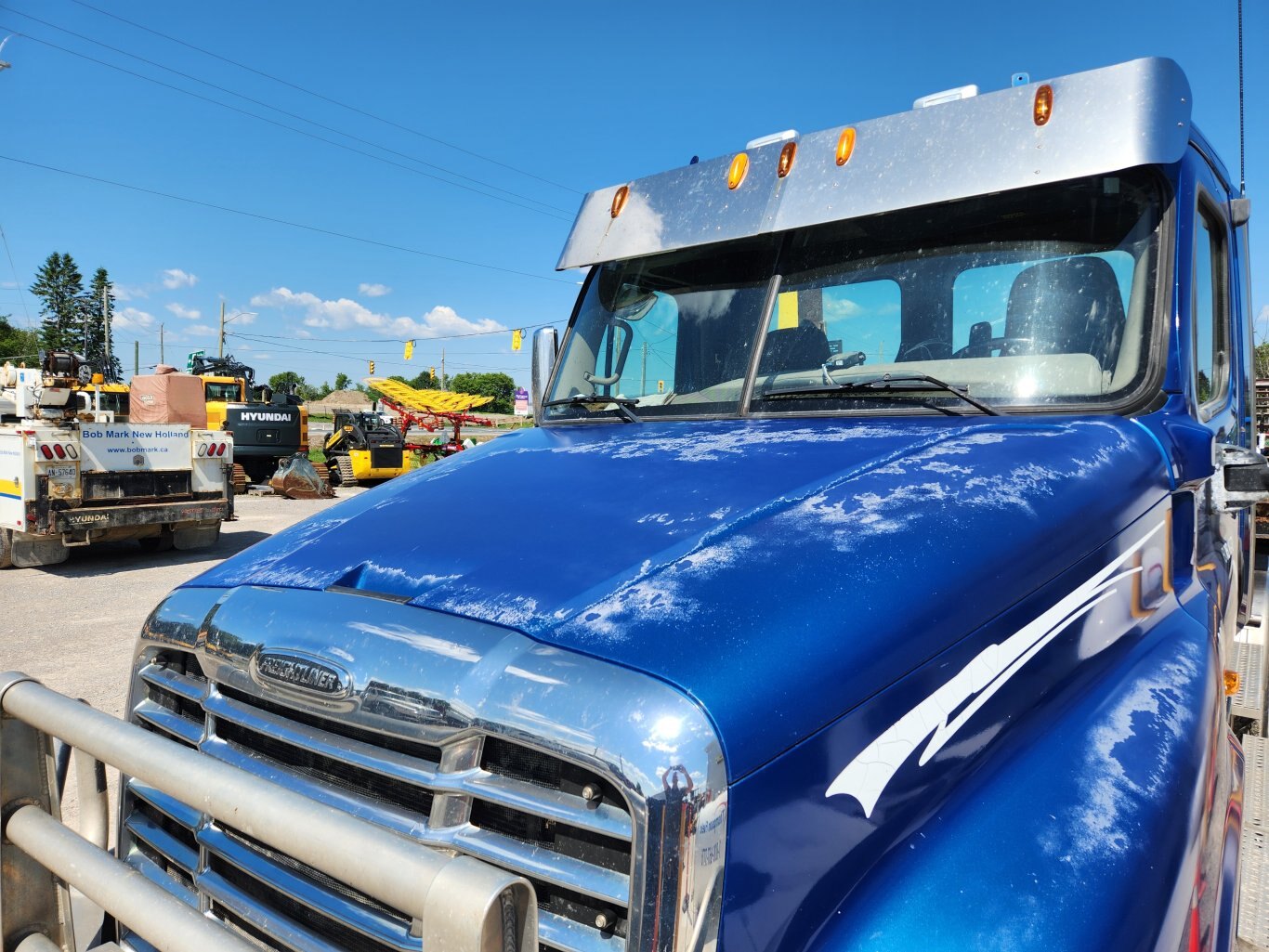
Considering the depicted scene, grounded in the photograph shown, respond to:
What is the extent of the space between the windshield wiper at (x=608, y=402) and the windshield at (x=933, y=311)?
2 centimetres

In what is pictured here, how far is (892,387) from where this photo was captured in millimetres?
2381

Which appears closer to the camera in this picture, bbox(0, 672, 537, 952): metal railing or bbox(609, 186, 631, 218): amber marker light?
bbox(0, 672, 537, 952): metal railing

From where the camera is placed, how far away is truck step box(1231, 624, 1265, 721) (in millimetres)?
3037

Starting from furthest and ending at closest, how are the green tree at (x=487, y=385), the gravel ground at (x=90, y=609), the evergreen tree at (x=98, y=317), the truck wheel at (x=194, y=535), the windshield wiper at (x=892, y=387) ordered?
1. the green tree at (x=487, y=385)
2. the evergreen tree at (x=98, y=317)
3. the truck wheel at (x=194, y=535)
4. the gravel ground at (x=90, y=609)
5. the windshield wiper at (x=892, y=387)

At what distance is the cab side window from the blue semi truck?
62mm

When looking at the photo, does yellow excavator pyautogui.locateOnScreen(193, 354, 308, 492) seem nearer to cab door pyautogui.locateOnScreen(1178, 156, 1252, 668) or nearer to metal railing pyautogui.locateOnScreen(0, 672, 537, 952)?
metal railing pyautogui.locateOnScreen(0, 672, 537, 952)

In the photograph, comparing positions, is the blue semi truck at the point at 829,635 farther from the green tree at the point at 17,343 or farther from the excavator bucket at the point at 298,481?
the green tree at the point at 17,343

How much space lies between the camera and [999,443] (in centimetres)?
192

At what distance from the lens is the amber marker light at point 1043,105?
2422 millimetres

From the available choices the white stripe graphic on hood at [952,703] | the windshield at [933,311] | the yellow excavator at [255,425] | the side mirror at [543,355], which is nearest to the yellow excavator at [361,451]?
the yellow excavator at [255,425]

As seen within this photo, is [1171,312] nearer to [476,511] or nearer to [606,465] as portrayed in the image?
[606,465]

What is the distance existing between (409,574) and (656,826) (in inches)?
28.2

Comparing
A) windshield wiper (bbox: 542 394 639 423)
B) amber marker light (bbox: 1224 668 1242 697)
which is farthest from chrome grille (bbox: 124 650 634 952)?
amber marker light (bbox: 1224 668 1242 697)

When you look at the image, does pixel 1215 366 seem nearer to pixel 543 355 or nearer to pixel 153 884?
pixel 543 355
